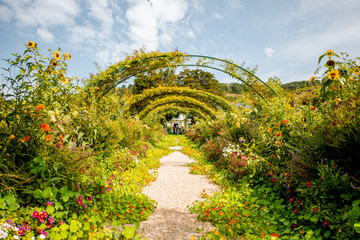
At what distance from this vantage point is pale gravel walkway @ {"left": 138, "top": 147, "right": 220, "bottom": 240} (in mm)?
2196

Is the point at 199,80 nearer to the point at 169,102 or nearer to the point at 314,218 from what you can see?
the point at 169,102

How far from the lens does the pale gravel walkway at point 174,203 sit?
86.5 inches

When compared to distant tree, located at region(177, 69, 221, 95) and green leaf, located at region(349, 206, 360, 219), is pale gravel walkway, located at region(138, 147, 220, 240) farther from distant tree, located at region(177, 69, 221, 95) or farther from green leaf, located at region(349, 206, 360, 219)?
distant tree, located at region(177, 69, 221, 95)

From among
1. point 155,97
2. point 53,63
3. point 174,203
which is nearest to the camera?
point 53,63

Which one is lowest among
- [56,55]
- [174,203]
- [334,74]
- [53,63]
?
[174,203]

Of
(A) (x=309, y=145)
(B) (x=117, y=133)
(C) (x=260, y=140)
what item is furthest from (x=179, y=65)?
(A) (x=309, y=145)

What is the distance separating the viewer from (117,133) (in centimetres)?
452

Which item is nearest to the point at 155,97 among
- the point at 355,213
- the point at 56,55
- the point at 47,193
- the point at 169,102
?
the point at 169,102

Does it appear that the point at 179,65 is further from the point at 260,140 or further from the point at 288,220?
the point at 288,220

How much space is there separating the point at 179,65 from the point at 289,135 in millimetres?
4131

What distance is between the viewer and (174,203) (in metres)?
3.10

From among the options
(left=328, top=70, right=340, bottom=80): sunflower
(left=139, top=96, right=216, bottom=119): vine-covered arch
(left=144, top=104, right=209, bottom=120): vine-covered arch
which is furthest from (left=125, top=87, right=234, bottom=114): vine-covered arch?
(left=328, top=70, right=340, bottom=80): sunflower

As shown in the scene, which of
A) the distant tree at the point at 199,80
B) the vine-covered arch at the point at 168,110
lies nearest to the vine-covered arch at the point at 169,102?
the vine-covered arch at the point at 168,110

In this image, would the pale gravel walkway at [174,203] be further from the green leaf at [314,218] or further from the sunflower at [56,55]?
the sunflower at [56,55]
